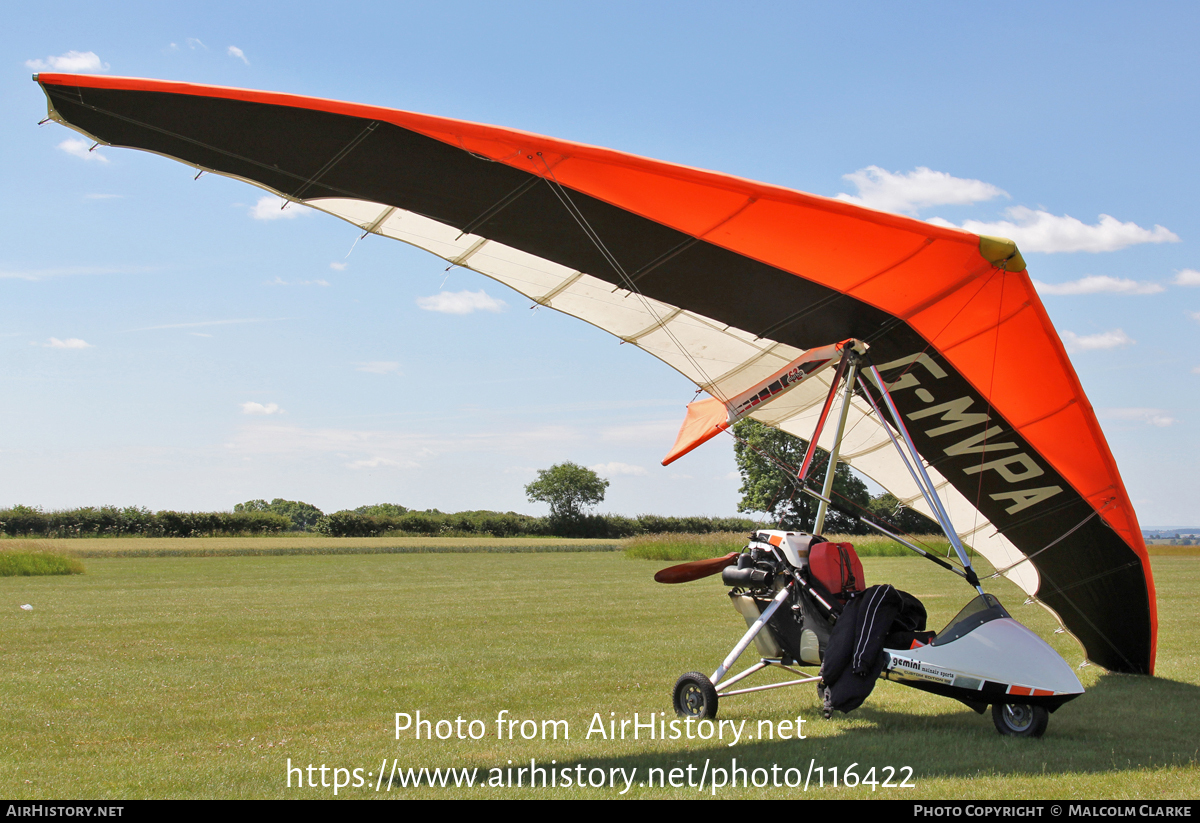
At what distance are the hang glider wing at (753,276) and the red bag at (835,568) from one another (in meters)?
1.76

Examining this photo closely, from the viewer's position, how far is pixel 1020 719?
219 inches

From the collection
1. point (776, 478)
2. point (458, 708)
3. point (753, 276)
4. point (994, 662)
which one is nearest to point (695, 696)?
point (458, 708)

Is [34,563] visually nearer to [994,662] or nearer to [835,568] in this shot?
[835,568]

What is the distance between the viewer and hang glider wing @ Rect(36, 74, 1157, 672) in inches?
185

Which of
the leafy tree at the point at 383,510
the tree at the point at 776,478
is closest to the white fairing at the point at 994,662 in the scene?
the tree at the point at 776,478

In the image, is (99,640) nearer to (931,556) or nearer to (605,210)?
(605,210)

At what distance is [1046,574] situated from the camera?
8.19 meters

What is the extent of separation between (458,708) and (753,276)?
4.06m

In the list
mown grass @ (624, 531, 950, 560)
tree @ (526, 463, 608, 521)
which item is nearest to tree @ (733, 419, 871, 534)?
mown grass @ (624, 531, 950, 560)

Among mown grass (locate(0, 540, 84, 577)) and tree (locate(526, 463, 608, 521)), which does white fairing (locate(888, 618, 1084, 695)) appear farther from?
tree (locate(526, 463, 608, 521))

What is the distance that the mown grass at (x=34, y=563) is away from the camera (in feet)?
76.7

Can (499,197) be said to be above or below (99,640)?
above

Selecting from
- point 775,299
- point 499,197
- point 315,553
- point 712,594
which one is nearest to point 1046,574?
point 775,299

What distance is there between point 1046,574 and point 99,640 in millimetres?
10972
